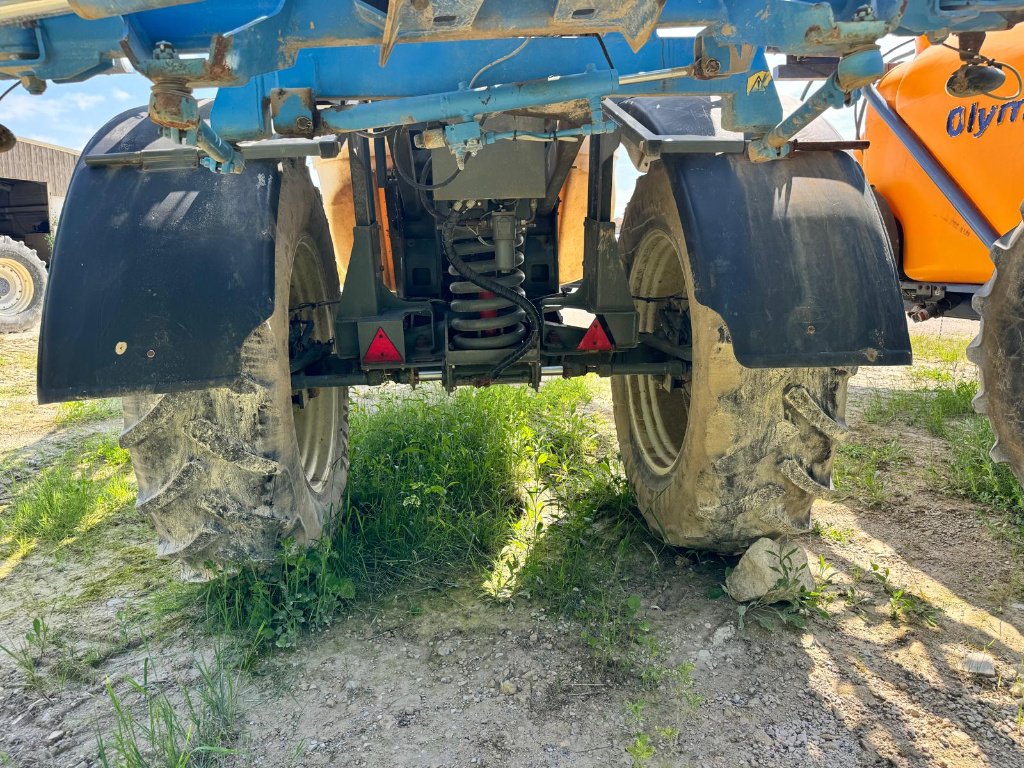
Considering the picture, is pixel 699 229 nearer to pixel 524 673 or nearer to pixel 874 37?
pixel 874 37

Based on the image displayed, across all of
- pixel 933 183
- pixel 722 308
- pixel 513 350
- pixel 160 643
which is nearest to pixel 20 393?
pixel 160 643

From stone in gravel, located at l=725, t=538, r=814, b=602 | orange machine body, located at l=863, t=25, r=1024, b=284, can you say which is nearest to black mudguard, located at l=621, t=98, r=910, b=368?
stone in gravel, located at l=725, t=538, r=814, b=602

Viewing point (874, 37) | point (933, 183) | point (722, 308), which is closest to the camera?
point (874, 37)

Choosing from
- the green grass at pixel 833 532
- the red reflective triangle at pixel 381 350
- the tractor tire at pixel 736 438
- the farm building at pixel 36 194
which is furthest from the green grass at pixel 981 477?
the farm building at pixel 36 194

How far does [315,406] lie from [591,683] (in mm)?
1634

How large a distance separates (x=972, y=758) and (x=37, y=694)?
97.4 inches

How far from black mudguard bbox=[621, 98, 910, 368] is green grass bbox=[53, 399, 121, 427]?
15.6 feet

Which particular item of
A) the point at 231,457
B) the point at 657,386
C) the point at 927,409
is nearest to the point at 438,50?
the point at 231,457

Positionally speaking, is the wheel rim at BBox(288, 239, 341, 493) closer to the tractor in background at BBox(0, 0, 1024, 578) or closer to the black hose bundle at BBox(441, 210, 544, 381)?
the tractor in background at BBox(0, 0, 1024, 578)

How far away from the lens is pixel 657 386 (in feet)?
10.4

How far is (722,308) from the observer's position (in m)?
1.98

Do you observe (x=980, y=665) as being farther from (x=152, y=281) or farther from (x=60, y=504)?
(x=60, y=504)

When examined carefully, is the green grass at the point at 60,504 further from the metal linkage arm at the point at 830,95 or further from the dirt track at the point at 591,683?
the metal linkage arm at the point at 830,95

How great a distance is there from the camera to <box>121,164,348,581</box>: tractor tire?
195cm
